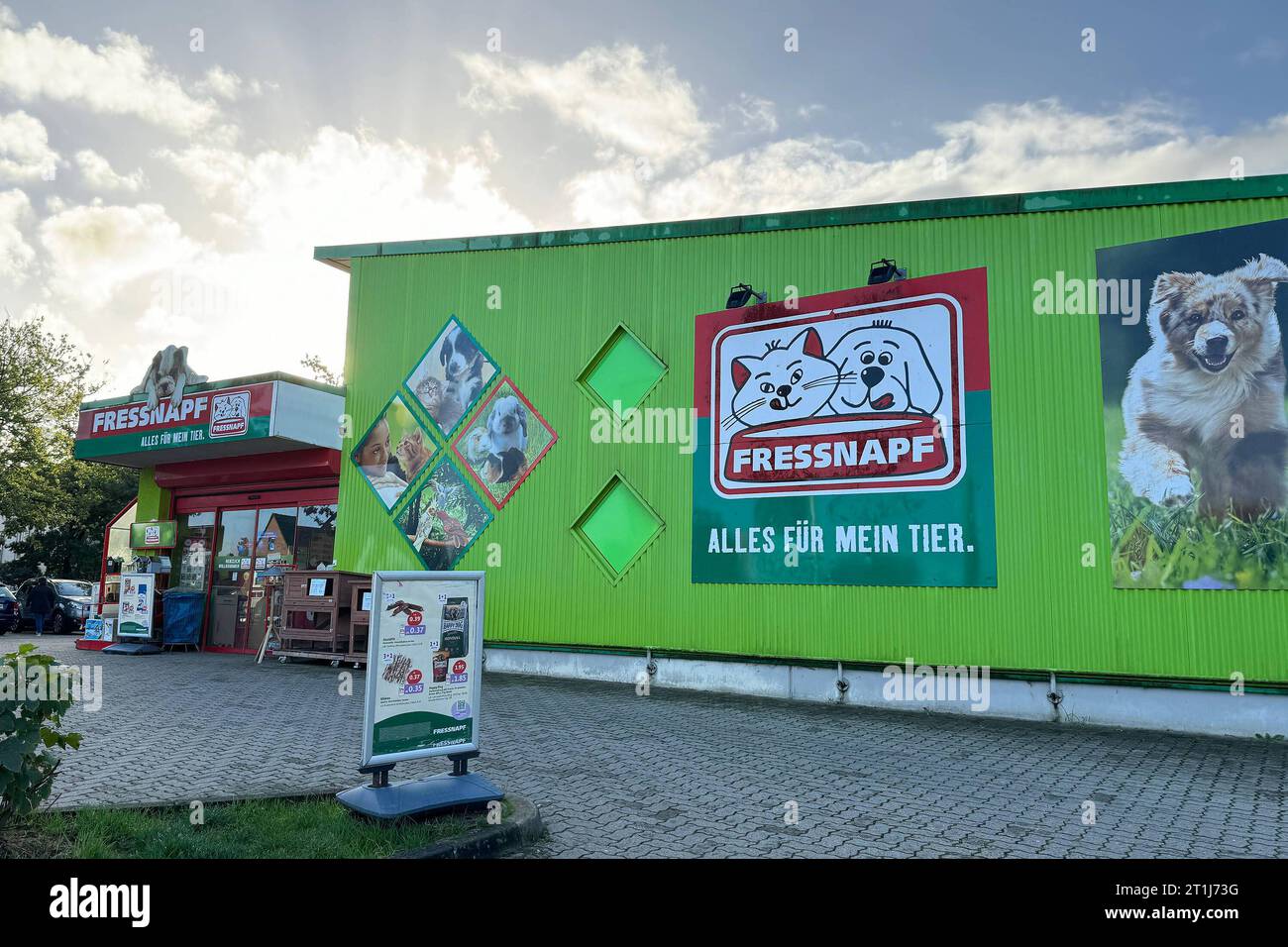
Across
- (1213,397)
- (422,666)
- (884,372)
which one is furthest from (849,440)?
(422,666)

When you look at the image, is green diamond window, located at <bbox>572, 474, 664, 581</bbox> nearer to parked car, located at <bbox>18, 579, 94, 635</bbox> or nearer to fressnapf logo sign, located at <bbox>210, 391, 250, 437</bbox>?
fressnapf logo sign, located at <bbox>210, 391, 250, 437</bbox>

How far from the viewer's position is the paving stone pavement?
569 cm

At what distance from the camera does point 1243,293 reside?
33.6 ft

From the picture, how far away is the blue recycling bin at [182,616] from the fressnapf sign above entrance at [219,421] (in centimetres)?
291

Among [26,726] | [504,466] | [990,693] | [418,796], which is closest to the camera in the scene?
[26,726]

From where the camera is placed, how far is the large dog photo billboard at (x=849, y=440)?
1151cm

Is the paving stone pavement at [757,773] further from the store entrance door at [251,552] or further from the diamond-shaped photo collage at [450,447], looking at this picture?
the store entrance door at [251,552]

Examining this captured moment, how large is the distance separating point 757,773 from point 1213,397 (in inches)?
279

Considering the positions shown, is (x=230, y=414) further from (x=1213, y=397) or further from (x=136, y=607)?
(x=1213, y=397)

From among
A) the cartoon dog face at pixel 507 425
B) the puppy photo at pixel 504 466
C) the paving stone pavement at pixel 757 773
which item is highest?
the cartoon dog face at pixel 507 425

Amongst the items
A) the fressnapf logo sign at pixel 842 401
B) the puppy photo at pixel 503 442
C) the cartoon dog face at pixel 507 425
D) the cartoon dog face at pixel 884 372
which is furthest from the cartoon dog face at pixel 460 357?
the cartoon dog face at pixel 884 372

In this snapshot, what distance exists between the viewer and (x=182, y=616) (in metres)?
17.9
